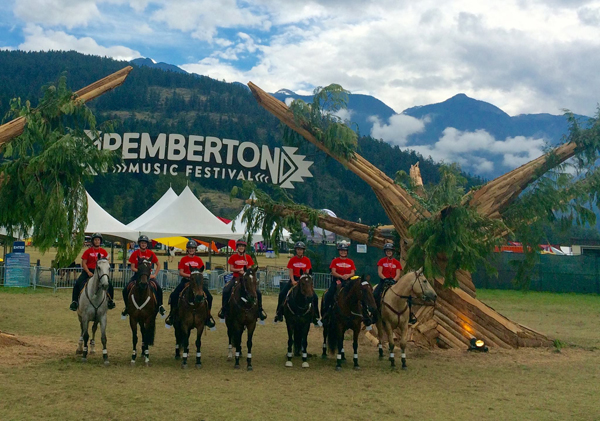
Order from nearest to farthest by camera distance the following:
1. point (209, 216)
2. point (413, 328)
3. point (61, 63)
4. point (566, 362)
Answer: point (566, 362) → point (413, 328) → point (209, 216) → point (61, 63)

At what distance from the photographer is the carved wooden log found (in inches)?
496

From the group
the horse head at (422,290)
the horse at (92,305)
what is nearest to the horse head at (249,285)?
the horse at (92,305)

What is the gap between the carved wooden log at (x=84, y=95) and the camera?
12.6 metres

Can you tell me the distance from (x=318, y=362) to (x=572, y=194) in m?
7.85

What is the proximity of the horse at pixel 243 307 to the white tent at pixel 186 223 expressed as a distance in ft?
50.2

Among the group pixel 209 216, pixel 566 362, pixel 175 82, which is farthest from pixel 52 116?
pixel 175 82

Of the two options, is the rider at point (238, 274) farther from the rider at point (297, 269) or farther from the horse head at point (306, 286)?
the horse head at point (306, 286)

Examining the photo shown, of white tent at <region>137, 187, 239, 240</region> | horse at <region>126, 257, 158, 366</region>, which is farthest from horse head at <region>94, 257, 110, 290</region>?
white tent at <region>137, 187, 239, 240</region>

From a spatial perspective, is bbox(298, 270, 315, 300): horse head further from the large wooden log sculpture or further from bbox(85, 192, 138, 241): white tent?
bbox(85, 192, 138, 241): white tent

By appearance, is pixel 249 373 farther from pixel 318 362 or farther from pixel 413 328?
pixel 413 328

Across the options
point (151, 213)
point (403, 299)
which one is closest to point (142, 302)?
point (403, 299)

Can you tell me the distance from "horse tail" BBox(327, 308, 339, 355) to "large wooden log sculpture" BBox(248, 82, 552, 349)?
248 centimetres

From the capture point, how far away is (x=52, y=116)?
12.5 meters

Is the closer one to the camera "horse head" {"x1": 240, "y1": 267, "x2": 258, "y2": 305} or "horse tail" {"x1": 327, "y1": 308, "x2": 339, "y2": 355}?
"horse head" {"x1": 240, "y1": 267, "x2": 258, "y2": 305}
